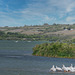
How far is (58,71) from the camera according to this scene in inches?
2205

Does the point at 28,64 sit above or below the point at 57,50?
below

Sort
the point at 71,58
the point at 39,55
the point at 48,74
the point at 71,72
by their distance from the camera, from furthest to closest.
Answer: the point at 39,55
the point at 71,58
the point at 71,72
the point at 48,74

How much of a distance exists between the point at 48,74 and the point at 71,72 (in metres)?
6.57

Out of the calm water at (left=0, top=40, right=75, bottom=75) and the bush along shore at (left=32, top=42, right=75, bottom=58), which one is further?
the bush along shore at (left=32, top=42, right=75, bottom=58)

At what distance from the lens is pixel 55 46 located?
8669 cm

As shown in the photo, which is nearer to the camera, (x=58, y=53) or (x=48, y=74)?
(x=48, y=74)

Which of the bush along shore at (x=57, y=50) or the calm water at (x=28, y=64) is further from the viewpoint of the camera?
the bush along shore at (x=57, y=50)

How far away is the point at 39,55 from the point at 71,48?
12.7 metres

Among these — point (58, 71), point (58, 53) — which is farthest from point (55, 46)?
point (58, 71)

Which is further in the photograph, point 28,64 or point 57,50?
point 57,50

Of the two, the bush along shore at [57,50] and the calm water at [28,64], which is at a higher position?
the bush along shore at [57,50]

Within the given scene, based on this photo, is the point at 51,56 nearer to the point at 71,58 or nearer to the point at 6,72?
the point at 71,58

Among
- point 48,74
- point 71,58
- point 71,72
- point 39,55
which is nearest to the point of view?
point 48,74

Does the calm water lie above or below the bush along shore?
below
